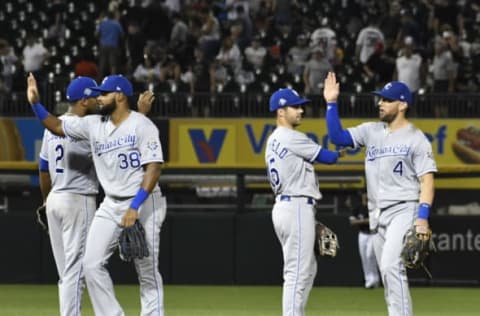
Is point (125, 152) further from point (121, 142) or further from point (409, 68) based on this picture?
point (409, 68)

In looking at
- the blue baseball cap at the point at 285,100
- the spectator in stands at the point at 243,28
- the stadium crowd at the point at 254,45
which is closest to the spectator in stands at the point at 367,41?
the stadium crowd at the point at 254,45

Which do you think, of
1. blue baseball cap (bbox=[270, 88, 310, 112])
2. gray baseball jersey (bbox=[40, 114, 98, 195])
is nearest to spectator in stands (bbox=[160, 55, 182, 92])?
gray baseball jersey (bbox=[40, 114, 98, 195])

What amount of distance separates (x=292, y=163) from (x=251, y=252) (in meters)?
6.58

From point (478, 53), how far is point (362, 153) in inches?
172

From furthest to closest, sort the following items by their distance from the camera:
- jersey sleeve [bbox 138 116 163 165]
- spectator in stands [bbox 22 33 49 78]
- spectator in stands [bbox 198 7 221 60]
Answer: spectator in stands [bbox 22 33 49 78] < spectator in stands [bbox 198 7 221 60] < jersey sleeve [bbox 138 116 163 165]

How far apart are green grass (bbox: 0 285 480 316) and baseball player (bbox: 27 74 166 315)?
318 centimetres

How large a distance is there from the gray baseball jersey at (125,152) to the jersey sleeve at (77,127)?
0.18m

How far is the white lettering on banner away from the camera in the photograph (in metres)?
17.0

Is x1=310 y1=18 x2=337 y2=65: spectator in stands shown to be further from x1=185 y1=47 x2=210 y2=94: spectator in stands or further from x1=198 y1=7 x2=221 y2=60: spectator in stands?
x1=185 y1=47 x2=210 y2=94: spectator in stands

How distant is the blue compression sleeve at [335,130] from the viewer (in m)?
10.1

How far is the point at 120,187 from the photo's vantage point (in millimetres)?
9891

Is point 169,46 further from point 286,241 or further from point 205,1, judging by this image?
point 286,241

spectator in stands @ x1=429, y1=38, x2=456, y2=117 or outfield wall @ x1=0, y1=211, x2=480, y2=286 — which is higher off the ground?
spectator in stands @ x1=429, y1=38, x2=456, y2=117

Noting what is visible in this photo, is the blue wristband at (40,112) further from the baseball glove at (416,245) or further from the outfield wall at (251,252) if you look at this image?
the outfield wall at (251,252)
